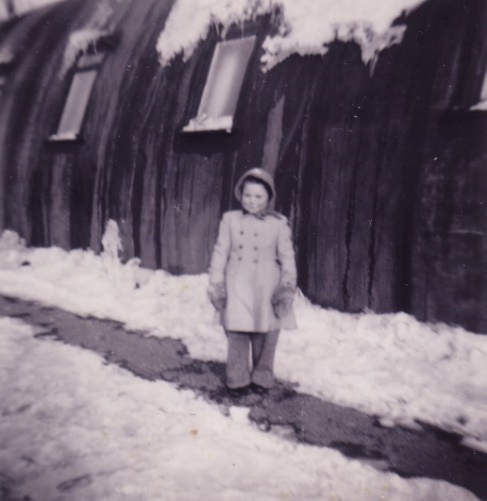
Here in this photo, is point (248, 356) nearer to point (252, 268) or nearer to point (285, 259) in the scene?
point (252, 268)

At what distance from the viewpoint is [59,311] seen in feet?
17.3

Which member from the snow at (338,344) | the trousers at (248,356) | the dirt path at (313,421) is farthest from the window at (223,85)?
the trousers at (248,356)

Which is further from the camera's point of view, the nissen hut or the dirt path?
the nissen hut

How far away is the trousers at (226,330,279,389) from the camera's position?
123 inches

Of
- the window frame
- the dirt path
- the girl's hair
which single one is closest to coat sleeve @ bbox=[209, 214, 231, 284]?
the girl's hair

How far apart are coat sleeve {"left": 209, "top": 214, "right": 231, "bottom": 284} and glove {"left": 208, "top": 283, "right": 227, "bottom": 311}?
46 mm

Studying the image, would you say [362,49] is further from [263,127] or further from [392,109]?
[263,127]

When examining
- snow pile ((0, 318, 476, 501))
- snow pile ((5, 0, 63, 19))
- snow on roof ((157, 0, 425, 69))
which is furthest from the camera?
snow pile ((5, 0, 63, 19))

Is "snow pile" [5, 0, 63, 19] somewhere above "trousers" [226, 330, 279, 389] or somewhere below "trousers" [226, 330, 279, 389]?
above

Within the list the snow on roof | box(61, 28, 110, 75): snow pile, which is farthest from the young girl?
box(61, 28, 110, 75): snow pile

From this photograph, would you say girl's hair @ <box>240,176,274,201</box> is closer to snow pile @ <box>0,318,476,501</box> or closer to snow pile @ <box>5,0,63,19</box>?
snow pile @ <box>0,318,476,501</box>

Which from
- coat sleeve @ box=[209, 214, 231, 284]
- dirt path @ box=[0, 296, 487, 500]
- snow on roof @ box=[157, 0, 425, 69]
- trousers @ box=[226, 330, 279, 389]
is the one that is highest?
snow on roof @ box=[157, 0, 425, 69]

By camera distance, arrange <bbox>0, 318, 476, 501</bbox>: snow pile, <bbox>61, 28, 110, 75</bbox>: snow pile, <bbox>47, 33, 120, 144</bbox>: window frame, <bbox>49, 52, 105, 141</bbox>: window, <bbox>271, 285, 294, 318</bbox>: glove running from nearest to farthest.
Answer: <bbox>0, 318, 476, 501</bbox>: snow pile, <bbox>271, 285, 294, 318</bbox>: glove, <bbox>47, 33, 120, 144</bbox>: window frame, <bbox>49, 52, 105, 141</bbox>: window, <bbox>61, 28, 110, 75</bbox>: snow pile

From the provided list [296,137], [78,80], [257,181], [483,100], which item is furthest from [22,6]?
[483,100]
